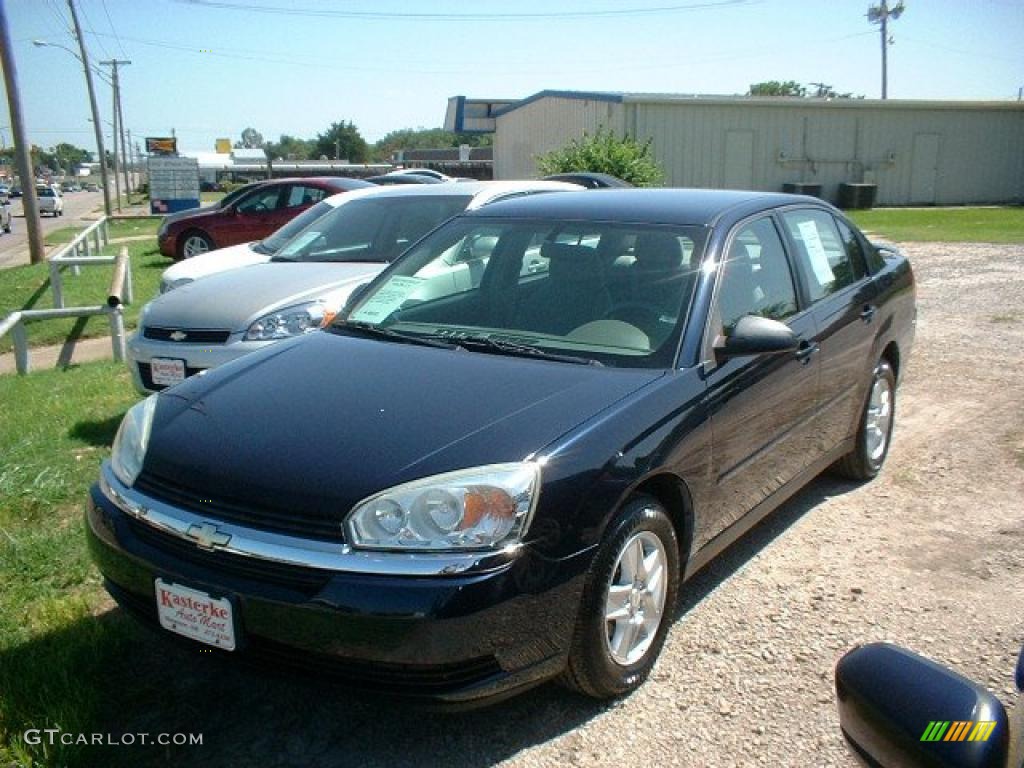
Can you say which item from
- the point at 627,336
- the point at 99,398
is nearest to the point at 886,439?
the point at 627,336

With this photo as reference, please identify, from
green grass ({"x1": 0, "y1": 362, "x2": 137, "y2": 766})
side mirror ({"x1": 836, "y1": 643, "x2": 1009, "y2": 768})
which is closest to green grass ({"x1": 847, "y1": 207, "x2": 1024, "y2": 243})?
green grass ({"x1": 0, "y1": 362, "x2": 137, "y2": 766})

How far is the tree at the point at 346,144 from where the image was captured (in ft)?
356

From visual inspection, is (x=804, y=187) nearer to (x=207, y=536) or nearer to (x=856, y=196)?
(x=856, y=196)

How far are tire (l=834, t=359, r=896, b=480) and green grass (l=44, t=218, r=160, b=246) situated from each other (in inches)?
947

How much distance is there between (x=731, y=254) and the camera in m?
3.72

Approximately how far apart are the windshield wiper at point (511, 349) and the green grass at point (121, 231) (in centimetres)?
2412

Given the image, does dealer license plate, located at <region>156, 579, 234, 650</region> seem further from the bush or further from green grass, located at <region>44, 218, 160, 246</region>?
green grass, located at <region>44, 218, 160, 246</region>

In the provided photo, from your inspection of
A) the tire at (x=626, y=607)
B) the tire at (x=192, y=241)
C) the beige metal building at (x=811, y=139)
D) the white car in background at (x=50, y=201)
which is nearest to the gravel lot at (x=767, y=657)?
the tire at (x=626, y=607)

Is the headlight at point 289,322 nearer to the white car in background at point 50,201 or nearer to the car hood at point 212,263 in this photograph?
the car hood at point 212,263

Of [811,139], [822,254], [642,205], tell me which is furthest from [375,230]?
[811,139]

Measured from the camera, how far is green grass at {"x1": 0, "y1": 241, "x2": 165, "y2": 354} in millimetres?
10266

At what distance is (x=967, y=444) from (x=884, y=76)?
51803 millimetres

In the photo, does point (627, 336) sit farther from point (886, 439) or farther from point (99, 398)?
point (99, 398)

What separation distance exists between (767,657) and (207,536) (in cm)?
196
